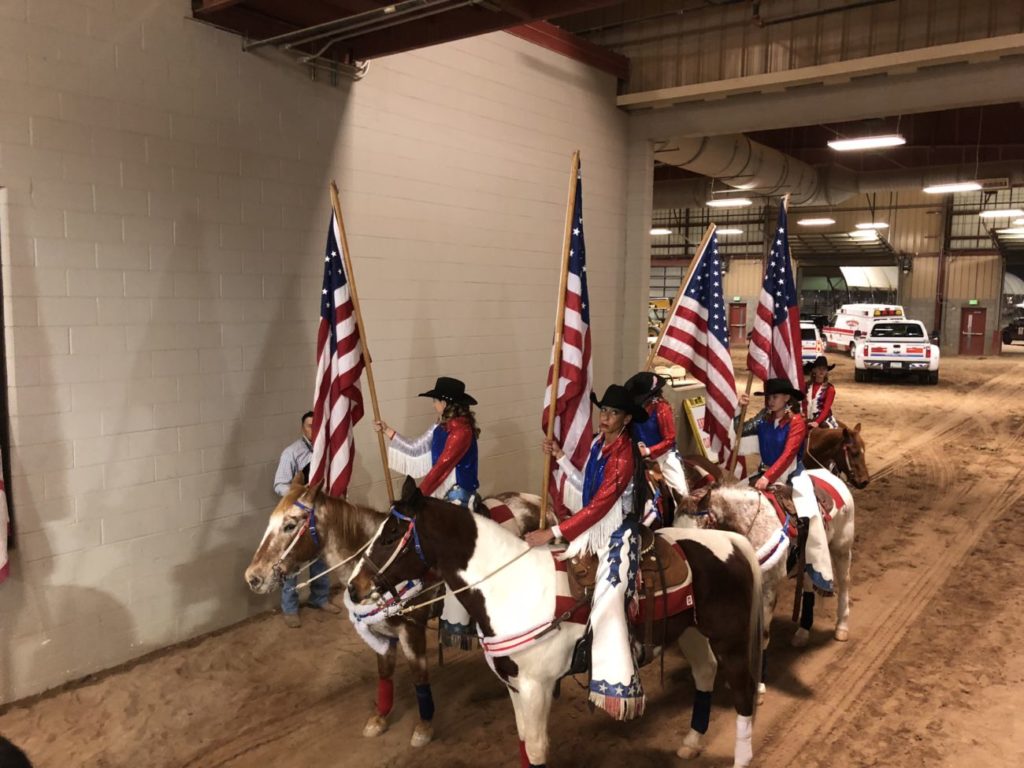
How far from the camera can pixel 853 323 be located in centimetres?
2870

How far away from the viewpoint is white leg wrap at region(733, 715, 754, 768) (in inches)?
181

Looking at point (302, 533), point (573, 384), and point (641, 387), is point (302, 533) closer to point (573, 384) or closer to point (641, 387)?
point (573, 384)

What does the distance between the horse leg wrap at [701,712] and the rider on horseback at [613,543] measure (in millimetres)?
962

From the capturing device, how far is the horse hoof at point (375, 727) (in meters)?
5.07

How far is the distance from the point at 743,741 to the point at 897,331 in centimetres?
2125

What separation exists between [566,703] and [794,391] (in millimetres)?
3099

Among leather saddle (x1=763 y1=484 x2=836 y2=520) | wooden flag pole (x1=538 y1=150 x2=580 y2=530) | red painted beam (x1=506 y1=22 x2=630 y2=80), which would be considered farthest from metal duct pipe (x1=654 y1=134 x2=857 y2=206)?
wooden flag pole (x1=538 y1=150 x2=580 y2=530)

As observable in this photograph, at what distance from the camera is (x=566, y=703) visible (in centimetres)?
549

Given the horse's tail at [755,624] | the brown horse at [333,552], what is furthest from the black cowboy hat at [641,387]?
the brown horse at [333,552]

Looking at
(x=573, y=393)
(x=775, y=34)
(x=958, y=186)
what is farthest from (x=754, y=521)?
(x=958, y=186)

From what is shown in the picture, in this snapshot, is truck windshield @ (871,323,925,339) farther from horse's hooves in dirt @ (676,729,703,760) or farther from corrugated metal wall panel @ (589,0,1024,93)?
horse's hooves in dirt @ (676,729,703,760)

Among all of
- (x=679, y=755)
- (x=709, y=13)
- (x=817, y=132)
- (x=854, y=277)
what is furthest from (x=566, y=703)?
(x=854, y=277)

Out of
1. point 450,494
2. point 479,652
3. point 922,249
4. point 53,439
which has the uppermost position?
point 922,249

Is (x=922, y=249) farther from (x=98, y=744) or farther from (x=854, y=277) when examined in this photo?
(x=98, y=744)
